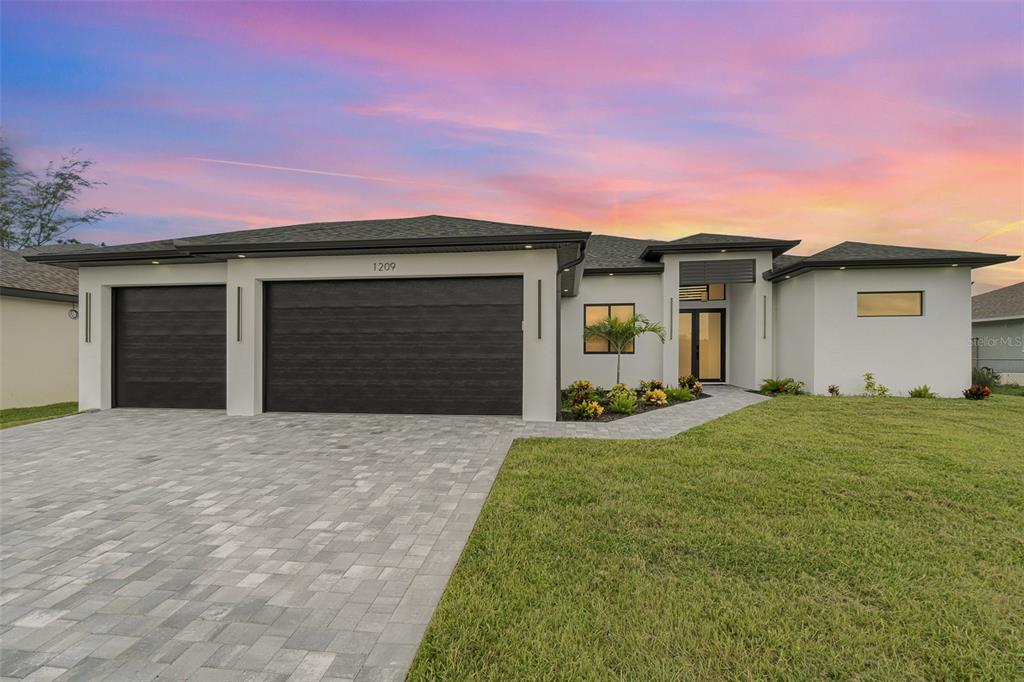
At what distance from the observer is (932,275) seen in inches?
424

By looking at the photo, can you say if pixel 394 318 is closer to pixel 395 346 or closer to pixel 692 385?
pixel 395 346

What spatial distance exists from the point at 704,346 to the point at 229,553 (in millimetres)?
14032

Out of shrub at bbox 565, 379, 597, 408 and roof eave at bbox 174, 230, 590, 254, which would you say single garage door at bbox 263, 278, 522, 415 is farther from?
shrub at bbox 565, 379, 597, 408

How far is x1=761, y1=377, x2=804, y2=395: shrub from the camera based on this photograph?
11.1 meters

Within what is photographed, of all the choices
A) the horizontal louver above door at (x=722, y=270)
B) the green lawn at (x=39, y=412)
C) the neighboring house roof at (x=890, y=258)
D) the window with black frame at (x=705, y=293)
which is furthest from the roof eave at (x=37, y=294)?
the neighboring house roof at (x=890, y=258)

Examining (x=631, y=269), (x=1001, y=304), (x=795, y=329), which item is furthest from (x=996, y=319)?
(x=631, y=269)

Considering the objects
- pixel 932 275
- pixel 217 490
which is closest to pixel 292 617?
pixel 217 490

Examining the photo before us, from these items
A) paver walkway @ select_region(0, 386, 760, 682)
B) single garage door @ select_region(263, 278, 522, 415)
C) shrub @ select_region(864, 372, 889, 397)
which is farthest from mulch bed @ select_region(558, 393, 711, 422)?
shrub @ select_region(864, 372, 889, 397)

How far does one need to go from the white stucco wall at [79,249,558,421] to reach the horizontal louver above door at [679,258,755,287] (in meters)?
6.29

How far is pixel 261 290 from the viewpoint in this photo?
8516mm

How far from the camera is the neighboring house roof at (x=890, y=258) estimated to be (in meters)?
10.2

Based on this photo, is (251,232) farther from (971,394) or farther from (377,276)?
(971,394)

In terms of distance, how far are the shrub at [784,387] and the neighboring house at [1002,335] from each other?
11198 mm

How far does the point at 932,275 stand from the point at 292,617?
15066 mm
